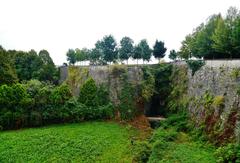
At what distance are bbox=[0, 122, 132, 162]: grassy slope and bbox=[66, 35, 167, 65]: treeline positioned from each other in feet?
57.5

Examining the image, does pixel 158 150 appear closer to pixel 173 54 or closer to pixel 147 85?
pixel 147 85

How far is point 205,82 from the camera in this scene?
86.0 ft

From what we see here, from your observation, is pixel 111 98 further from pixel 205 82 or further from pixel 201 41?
pixel 201 41

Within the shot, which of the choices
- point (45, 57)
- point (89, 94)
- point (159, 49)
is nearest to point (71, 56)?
point (45, 57)

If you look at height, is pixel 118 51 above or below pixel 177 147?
above

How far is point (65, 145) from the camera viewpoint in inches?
916

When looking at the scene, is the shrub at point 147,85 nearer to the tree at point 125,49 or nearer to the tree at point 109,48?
the tree at point 125,49

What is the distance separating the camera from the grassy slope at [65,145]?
21672 mm

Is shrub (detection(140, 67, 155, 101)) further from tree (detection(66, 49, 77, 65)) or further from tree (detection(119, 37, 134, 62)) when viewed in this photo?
tree (detection(66, 49, 77, 65))

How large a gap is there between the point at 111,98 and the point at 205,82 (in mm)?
Result: 8312

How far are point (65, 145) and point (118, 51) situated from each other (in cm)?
2396

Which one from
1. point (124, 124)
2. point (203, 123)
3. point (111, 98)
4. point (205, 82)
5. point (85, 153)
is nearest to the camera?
point (85, 153)

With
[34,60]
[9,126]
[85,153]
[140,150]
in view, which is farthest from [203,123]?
[34,60]

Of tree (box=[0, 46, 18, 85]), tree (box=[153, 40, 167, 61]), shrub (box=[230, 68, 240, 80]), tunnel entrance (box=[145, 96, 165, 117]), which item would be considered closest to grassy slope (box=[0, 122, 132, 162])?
tunnel entrance (box=[145, 96, 165, 117])
